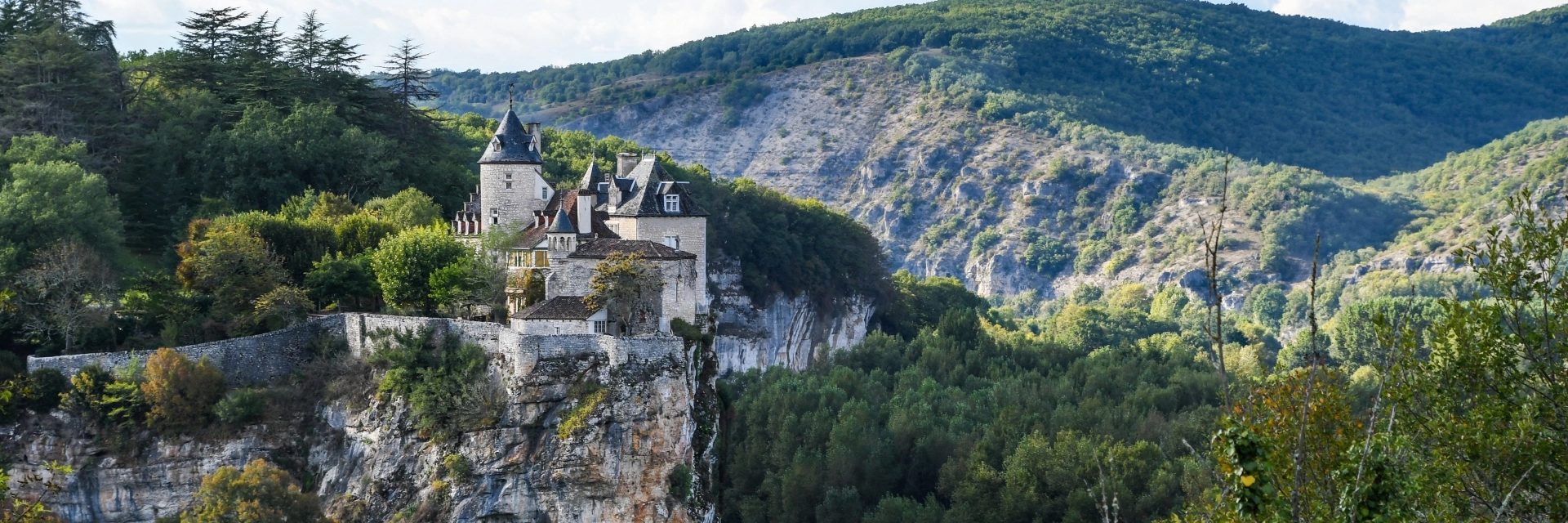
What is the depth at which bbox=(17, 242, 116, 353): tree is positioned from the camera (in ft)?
172

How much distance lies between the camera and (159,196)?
6650 centimetres

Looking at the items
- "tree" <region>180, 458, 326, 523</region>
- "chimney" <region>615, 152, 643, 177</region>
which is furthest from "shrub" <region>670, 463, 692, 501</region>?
"chimney" <region>615, 152, 643, 177</region>

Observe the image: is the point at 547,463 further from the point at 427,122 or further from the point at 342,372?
the point at 427,122

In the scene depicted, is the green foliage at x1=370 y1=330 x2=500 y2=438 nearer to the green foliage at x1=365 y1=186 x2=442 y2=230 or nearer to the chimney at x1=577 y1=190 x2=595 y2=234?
the chimney at x1=577 y1=190 x2=595 y2=234

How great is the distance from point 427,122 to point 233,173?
15.6 meters

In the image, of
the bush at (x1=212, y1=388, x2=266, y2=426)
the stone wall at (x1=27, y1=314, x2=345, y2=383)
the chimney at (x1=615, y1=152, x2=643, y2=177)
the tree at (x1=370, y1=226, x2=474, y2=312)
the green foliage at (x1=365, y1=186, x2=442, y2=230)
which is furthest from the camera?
Answer: the green foliage at (x1=365, y1=186, x2=442, y2=230)

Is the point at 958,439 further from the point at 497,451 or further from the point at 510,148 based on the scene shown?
the point at 497,451

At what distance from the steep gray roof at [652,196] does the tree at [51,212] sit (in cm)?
1826

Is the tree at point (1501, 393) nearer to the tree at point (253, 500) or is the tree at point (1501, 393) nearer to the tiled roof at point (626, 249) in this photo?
the tiled roof at point (626, 249)

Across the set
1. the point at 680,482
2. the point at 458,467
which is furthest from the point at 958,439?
the point at 458,467

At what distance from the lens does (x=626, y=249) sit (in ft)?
165

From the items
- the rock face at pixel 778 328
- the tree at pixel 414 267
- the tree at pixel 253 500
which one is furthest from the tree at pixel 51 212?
the rock face at pixel 778 328

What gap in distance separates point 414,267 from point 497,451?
7404mm

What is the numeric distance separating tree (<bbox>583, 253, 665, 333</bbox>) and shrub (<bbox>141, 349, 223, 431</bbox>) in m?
12.7
